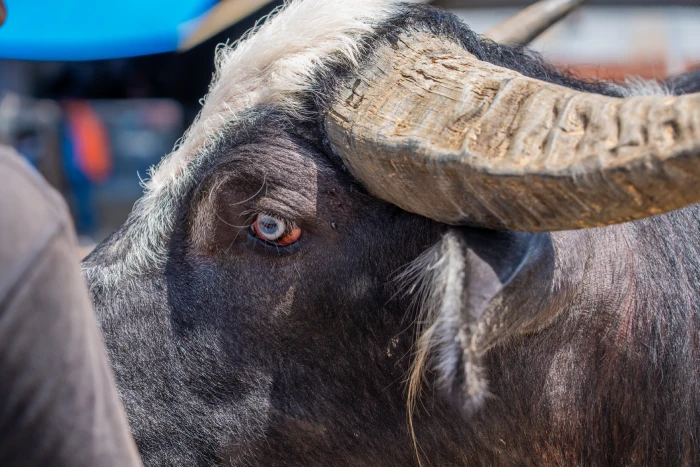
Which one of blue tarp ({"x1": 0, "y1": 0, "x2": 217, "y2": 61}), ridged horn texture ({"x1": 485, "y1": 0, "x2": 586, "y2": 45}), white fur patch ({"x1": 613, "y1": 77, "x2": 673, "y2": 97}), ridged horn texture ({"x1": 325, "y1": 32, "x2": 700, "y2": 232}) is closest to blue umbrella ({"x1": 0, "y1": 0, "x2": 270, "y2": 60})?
blue tarp ({"x1": 0, "y1": 0, "x2": 217, "y2": 61})

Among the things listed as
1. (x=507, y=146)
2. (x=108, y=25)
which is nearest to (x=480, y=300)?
(x=507, y=146)

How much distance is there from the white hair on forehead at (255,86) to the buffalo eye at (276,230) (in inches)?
16.2

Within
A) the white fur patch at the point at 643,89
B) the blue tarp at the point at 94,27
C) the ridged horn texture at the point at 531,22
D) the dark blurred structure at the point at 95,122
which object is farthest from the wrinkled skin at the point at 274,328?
the dark blurred structure at the point at 95,122

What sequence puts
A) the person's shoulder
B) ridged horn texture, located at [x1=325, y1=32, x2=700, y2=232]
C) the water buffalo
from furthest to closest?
the water buffalo, ridged horn texture, located at [x1=325, y1=32, x2=700, y2=232], the person's shoulder

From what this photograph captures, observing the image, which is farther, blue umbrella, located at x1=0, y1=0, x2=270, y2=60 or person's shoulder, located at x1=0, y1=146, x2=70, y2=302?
blue umbrella, located at x1=0, y1=0, x2=270, y2=60

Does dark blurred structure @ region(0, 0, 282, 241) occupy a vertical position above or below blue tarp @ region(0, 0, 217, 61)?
below

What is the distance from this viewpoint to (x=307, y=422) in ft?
8.38

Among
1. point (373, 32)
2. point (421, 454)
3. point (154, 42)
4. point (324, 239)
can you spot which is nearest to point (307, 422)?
point (421, 454)

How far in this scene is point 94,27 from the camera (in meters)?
6.55

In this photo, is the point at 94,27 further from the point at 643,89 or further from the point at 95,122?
the point at 95,122

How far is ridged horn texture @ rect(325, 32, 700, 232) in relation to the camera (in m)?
1.67

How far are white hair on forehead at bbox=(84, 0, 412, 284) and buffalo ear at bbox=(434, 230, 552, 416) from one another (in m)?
0.96

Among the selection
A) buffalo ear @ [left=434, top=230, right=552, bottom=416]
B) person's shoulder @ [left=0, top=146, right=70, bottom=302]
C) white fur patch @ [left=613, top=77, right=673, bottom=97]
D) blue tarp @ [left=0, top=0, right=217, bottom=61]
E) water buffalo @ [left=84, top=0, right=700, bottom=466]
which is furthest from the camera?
blue tarp @ [left=0, top=0, right=217, bottom=61]

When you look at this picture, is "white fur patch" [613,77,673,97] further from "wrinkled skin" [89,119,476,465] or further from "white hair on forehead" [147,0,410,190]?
"wrinkled skin" [89,119,476,465]
